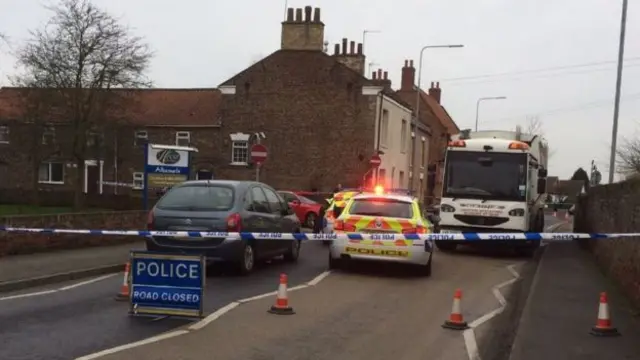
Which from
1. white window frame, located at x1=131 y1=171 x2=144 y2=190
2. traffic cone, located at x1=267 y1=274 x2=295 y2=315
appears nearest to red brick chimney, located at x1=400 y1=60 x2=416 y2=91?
white window frame, located at x1=131 y1=171 x2=144 y2=190

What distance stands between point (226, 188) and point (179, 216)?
107cm

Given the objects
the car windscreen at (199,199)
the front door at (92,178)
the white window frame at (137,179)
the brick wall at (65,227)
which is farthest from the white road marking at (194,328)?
the front door at (92,178)

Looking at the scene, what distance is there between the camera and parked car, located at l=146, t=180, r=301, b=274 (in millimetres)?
12180

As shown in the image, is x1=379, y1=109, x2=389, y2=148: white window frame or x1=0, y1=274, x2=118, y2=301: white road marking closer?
x1=0, y1=274, x2=118, y2=301: white road marking

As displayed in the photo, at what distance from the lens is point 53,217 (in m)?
15.1

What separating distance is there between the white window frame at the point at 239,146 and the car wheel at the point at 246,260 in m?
30.4

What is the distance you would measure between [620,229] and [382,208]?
4423 millimetres

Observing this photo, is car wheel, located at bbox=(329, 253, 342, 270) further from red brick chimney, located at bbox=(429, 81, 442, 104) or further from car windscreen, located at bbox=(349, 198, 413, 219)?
red brick chimney, located at bbox=(429, 81, 442, 104)

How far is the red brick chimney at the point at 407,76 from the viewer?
63531mm

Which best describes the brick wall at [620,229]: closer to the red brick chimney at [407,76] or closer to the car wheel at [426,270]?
the car wheel at [426,270]

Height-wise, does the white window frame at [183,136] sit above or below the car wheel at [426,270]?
above

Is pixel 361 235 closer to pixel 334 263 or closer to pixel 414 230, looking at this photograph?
pixel 414 230

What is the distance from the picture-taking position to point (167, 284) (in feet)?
28.2

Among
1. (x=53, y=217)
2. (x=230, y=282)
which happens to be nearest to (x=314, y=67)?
(x=53, y=217)
